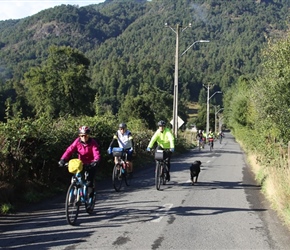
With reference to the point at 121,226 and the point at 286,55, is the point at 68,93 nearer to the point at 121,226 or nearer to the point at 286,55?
the point at 286,55

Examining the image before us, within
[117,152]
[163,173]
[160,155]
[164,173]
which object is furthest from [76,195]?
[164,173]

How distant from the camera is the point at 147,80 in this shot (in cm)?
16950

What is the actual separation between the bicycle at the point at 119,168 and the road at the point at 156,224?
1.69 ft

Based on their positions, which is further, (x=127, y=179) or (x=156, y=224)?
(x=127, y=179)

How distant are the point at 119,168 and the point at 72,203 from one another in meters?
4.72

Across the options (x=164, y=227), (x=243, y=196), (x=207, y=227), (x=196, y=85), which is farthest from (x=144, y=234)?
(x=196, y=85)

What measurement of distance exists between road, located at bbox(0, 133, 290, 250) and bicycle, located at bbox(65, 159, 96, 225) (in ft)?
0.72

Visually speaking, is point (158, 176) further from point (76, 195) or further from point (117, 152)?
point (76, 195)

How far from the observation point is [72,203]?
7891 millimetres

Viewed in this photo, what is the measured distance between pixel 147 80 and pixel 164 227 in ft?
535

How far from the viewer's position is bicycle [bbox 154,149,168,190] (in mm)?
12316

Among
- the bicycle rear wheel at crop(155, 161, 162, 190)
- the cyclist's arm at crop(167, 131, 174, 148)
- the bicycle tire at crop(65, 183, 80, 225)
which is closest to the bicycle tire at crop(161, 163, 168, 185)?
the bicycle rear wheel at crop(155, 161, 162, 190)

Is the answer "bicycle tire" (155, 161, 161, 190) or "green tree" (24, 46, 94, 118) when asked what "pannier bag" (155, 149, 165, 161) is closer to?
"bicycle tire" (155, 161, 161, 190)

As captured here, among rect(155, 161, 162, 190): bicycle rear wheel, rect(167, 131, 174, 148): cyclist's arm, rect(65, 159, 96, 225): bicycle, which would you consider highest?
rect(167, 131, 174, 148): cyclist's arm
